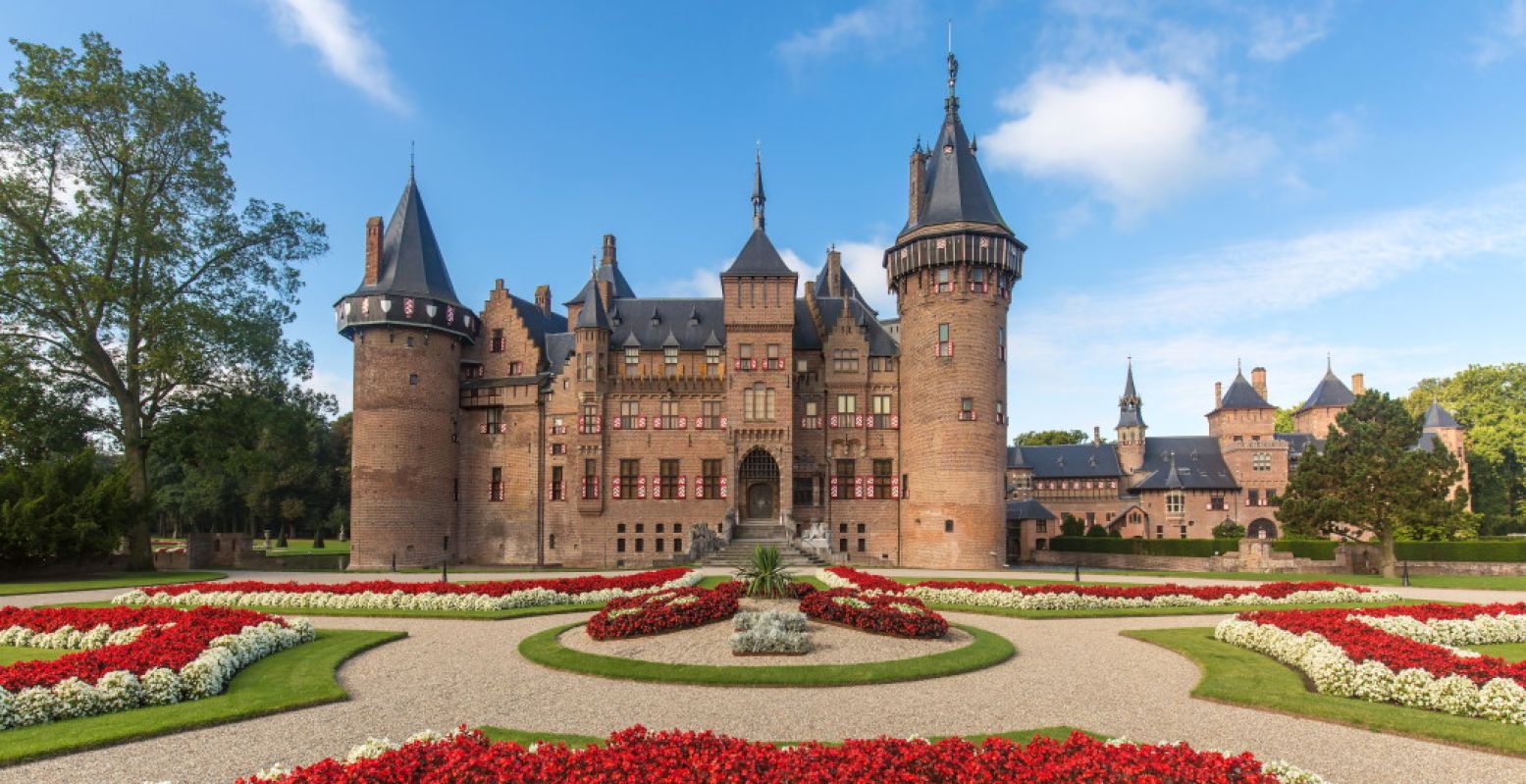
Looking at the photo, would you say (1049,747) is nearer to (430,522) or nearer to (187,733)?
(187,733)

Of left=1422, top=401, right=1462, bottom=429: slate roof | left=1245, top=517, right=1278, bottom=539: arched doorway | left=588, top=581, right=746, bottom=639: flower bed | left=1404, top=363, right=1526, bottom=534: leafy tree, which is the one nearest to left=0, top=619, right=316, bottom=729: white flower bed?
left=588, top=581, right=746, bottom=639: flower bed

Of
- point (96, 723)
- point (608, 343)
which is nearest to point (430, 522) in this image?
point (608, 343)

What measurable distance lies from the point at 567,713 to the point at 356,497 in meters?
37.0

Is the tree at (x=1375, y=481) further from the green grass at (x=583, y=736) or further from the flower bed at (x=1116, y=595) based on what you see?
the green grass at (x=583, y=736)

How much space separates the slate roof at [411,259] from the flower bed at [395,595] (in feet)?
80.5

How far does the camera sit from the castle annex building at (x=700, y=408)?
41.4m

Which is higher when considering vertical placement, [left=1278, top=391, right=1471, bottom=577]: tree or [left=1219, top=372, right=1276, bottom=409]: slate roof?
[left=1219, top=372, right=1276, bottom=409]: slate roof

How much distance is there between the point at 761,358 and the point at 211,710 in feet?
114

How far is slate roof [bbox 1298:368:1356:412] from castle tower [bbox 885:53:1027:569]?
42.9 m

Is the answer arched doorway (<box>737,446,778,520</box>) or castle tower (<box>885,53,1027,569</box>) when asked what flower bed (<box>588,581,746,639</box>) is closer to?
castle tower (<box>885,53,1027,569</box>)

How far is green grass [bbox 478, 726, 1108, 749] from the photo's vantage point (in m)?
8.57

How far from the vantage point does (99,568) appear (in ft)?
108

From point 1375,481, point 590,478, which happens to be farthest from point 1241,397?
point 590,478

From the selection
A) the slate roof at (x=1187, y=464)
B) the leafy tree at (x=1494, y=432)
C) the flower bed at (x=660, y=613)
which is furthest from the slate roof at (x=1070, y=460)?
the flower bed at (x=660, y=613)
